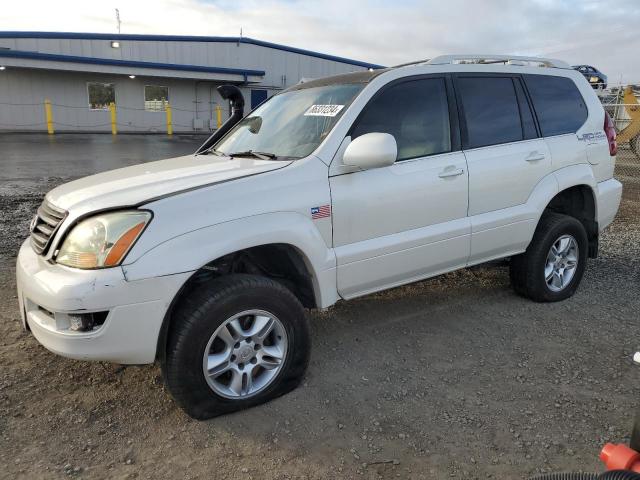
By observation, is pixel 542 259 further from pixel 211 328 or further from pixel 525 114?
pixel 211 328

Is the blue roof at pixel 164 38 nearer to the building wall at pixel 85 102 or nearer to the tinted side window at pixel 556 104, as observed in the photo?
the building wall at pixel 85 102

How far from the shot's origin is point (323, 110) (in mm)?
3531

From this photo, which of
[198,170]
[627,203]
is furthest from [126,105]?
[198,170]

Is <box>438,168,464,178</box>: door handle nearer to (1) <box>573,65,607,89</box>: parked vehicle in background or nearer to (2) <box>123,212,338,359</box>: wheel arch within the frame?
(2) <box>123,212,338,359</box>: wheel arch

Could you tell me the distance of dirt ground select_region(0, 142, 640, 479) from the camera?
255 cm

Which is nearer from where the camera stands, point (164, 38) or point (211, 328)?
point (211, 328)

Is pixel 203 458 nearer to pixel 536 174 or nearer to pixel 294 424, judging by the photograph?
pixel 294 424

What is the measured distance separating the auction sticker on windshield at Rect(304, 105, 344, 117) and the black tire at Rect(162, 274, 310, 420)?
123cm

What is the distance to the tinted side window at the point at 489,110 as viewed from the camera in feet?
12.7

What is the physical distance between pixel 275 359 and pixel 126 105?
84.9ft

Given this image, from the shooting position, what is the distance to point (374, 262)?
335 cm

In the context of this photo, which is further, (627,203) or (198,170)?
(627,203)

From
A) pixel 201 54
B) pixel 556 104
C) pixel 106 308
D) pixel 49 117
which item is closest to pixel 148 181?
pixel 106 308

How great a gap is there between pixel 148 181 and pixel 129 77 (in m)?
25.4
